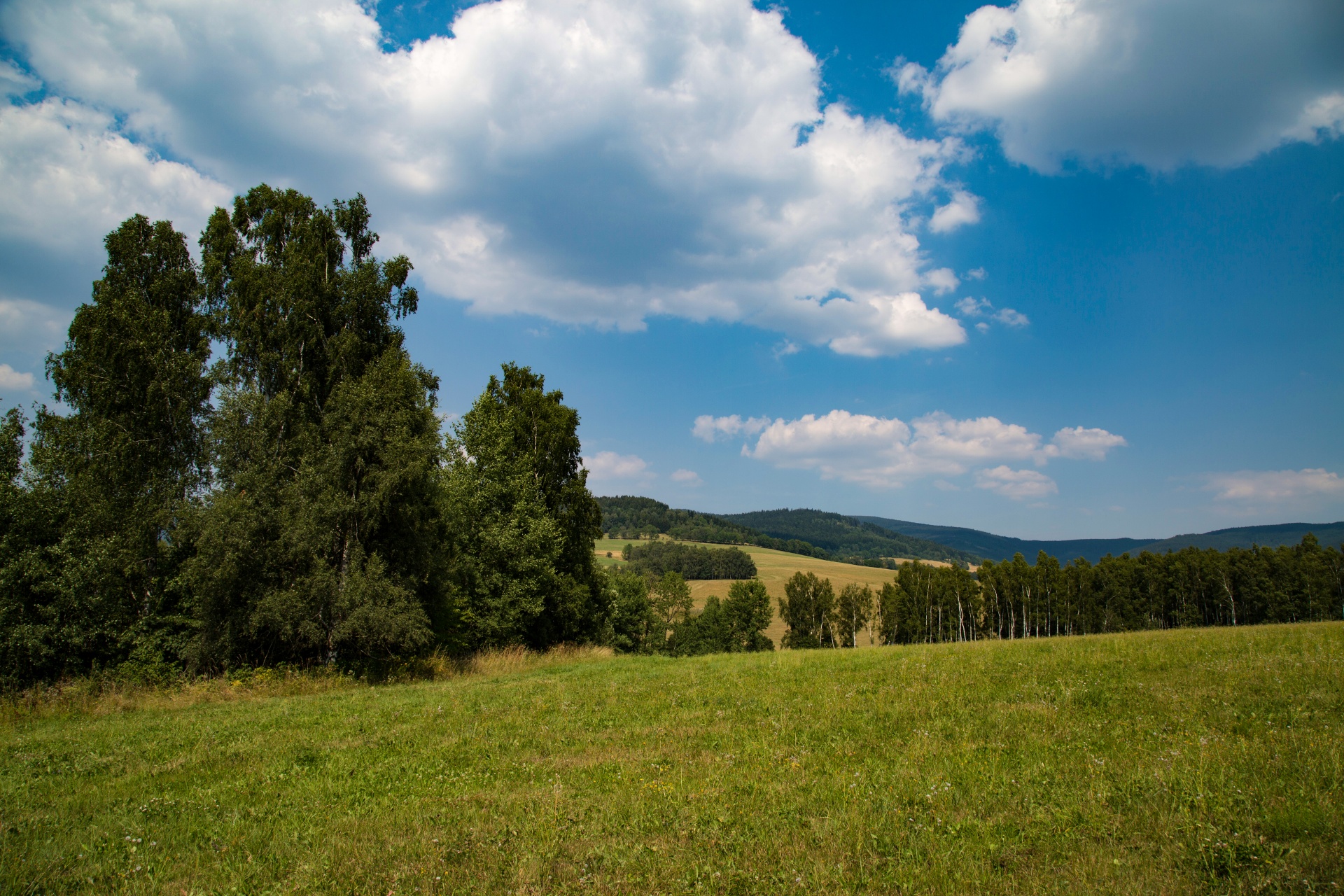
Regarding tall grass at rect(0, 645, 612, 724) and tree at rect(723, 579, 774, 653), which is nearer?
tall grass at rect(0, 645, 612, 724)

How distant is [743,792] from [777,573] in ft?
419

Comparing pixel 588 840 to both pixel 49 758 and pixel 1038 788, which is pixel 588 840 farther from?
pixel 49 758

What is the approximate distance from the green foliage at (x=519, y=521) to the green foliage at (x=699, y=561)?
3871 inches

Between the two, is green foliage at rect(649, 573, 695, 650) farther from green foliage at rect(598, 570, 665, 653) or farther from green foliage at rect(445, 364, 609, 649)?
green foliage at rect(445, 364, 609, 649)

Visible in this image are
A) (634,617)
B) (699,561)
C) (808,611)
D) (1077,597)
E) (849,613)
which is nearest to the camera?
(634,617)

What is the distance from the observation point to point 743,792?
6.64 meters

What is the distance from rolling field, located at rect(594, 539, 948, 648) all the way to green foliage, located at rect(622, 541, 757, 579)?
298 centimetres

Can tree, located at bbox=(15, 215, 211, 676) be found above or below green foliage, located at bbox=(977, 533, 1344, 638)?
above

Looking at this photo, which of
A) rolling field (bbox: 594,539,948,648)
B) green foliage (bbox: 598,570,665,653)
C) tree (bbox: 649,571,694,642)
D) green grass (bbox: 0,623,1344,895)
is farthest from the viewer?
rolling field (bbox: 594,539,948,648)

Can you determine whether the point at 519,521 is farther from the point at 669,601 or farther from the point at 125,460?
the point at 669,601

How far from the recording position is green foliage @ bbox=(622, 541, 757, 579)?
13225 cm

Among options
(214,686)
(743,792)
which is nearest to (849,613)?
(214,686)

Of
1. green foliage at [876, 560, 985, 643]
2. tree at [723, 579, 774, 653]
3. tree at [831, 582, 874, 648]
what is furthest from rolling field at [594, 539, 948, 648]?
tree at [723, 579, 774, 653]

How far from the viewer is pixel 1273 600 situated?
7056cm
